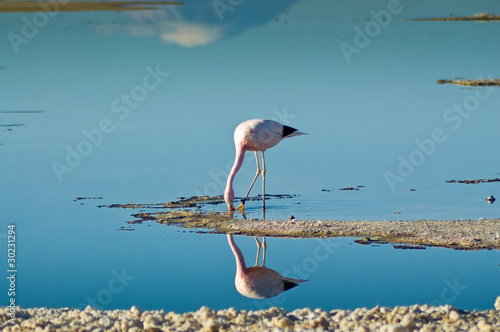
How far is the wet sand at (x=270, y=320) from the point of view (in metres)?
5.62

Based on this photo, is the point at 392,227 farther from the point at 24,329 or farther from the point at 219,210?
the point at 24,329

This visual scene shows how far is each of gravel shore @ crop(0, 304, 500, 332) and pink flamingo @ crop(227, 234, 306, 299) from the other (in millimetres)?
1381

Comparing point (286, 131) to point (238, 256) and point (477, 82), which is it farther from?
point (477, 82)

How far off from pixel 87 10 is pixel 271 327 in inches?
861

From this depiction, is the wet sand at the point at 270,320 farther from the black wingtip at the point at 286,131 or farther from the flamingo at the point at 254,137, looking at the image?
the black wingtip at the point at 286,131

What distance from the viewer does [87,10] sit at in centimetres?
2555

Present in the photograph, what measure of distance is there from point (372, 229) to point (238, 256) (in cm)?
210

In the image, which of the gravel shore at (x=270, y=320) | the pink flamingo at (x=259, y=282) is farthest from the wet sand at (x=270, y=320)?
the pink flamingo at (x=259, y=282)

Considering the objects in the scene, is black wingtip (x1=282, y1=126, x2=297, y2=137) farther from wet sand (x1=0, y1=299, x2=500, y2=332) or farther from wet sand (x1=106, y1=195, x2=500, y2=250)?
wet sand (x1=0, y1=299, x2=500, y2=332)

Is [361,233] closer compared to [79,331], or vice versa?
[79,331]

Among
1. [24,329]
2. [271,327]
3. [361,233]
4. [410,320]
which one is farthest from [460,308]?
[24,329]

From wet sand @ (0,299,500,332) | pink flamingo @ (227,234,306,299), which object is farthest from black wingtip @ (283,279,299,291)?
wet sand @ (0,299,500,332)

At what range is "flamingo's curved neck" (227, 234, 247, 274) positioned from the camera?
334 inches

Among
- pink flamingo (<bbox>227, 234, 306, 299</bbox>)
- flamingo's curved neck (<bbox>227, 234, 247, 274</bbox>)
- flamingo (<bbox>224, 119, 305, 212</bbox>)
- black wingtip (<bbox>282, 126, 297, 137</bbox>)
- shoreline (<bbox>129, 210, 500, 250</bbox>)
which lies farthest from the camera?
black wingtip (<bbox>282, 126, 297, 137</bbox>)
